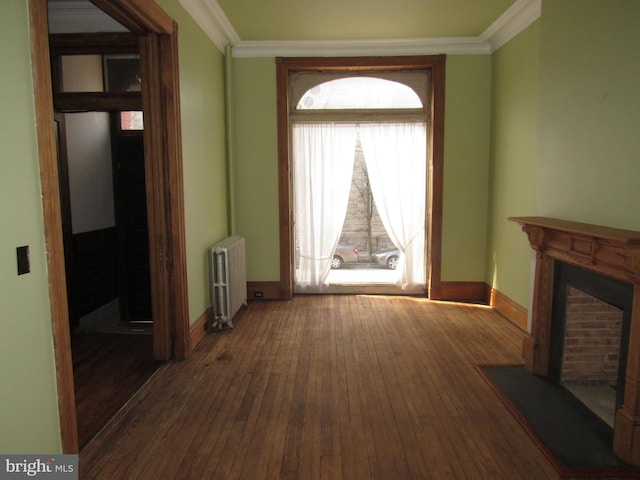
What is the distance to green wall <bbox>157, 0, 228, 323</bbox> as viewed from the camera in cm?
374

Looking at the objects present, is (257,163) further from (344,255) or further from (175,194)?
(175,194)

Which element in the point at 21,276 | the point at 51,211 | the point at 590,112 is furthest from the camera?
the point at 590,112

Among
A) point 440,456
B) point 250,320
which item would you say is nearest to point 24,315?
point 440,456

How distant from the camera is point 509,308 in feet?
15.6

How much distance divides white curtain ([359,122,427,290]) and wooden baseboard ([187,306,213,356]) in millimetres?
2453

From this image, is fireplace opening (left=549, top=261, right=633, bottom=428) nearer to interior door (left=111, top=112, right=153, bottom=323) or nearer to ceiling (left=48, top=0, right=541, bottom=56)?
ceiling (left=48, top=0, right=541, bottom=56)

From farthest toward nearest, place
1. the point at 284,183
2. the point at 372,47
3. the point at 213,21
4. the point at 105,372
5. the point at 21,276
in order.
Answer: the point at 284,183 → the point at 372,47 → the point at 213,21 → the point at 105,372 → the point at 21,276

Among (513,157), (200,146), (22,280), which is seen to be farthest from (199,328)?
(513,157)

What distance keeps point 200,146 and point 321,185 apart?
71.3 inches

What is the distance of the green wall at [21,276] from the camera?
1.73m

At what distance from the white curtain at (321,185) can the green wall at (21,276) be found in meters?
3.85

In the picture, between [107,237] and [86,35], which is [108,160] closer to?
[107,237]

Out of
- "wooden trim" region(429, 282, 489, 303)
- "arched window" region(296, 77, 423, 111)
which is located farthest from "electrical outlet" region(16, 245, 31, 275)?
"wooden trim" region(429, 282, 489, 303)

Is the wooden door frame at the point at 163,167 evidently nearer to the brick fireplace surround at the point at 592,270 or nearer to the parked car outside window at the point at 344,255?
the parked car outside window at the point at 344,255
